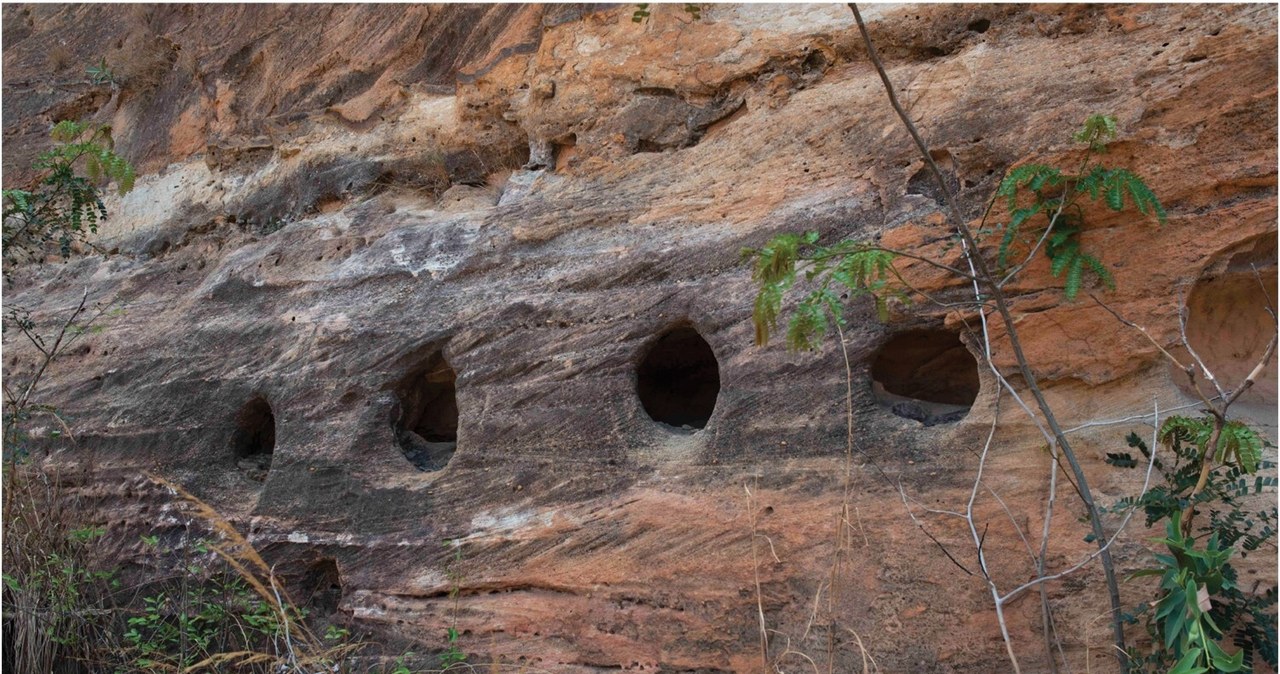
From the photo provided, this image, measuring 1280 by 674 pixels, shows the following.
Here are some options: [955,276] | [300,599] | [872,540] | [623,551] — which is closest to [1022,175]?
[955,276]

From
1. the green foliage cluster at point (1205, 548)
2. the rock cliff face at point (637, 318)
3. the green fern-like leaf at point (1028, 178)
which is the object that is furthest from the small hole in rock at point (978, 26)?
the green foliage cluster at point (1205, 548)

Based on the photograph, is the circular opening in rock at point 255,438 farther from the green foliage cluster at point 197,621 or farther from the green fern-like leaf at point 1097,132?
the green fern-like leaf at point 1097,132

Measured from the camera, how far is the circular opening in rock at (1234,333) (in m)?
3.75

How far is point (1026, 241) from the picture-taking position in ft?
12.2

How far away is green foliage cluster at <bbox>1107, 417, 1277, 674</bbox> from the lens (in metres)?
3.04

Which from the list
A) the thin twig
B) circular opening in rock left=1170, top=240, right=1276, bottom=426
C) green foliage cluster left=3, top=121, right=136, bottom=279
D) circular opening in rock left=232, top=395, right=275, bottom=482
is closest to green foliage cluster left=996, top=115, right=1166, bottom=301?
the thin twig

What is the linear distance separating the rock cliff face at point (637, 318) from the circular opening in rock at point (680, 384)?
23mm

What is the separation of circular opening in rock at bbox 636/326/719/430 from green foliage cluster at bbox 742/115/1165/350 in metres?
1.59

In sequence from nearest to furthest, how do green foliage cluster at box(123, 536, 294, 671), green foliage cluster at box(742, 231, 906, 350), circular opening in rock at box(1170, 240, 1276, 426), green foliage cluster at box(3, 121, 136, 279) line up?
green foliage cluster at box(742, 231, 906, 350), circular opening in rock at box(1170, 240, 1276, 426), green foliage cluster at box(123, 536, 294, 671), green foliage cluster at box(3, 121, 136, 279)

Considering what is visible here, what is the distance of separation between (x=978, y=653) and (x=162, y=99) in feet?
18.9

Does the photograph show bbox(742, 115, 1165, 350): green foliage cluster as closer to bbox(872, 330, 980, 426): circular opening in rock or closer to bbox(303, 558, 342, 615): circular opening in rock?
bbox(872, 330, 980, 426): circular opening in rock

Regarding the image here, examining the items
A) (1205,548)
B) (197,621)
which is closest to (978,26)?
(1205,548)

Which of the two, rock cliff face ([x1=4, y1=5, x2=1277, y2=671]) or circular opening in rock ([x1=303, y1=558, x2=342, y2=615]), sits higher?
rock cliff face ([x1=4, y1=5, x2=1277, y2=671])

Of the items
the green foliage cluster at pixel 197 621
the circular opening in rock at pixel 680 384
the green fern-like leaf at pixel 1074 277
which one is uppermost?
the green fern-like leaf at pixel 1074 277
